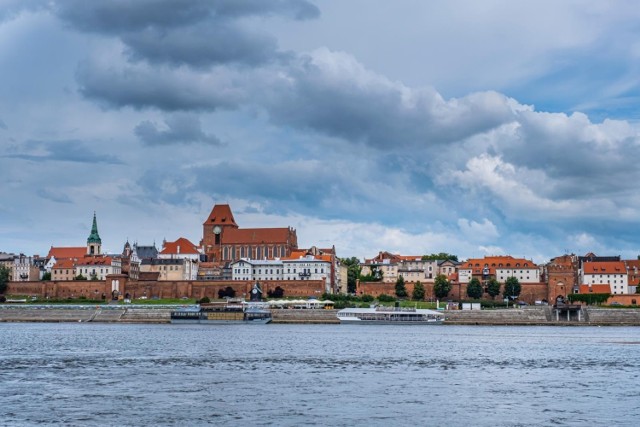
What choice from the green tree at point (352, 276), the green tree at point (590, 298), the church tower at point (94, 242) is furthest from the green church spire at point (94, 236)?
the green tree at point (590, 298)

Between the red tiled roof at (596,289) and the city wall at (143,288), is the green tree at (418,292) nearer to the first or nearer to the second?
the city wall at (143,288)

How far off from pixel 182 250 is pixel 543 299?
4889 cm

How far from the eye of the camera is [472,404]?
28328 millimetres

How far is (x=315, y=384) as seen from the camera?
32812 mm

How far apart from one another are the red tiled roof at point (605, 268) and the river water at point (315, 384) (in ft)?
208

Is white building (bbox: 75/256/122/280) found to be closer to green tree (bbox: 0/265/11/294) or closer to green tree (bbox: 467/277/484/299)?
green tree (bbox: 0/265/11/294)

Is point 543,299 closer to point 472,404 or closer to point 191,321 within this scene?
point 191,321

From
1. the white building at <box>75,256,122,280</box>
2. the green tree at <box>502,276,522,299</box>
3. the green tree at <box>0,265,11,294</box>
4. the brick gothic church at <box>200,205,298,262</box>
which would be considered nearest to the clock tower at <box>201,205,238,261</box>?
the brick gothic church at <box>200,205,298,262</box>

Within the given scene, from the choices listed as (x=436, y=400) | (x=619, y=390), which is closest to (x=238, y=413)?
(x=436, y=400)

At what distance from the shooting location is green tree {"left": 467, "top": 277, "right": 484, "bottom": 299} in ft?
375

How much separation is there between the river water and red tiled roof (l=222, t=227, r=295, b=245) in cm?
7713

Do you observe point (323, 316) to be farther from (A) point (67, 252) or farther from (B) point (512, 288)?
(A) point (67, 252)

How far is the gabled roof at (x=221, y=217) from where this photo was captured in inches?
5517

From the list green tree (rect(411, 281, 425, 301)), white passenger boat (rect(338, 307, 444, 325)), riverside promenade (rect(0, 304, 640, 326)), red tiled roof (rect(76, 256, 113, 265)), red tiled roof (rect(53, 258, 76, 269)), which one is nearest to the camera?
riverside promenade (rect(0, 304, 640, 326))
